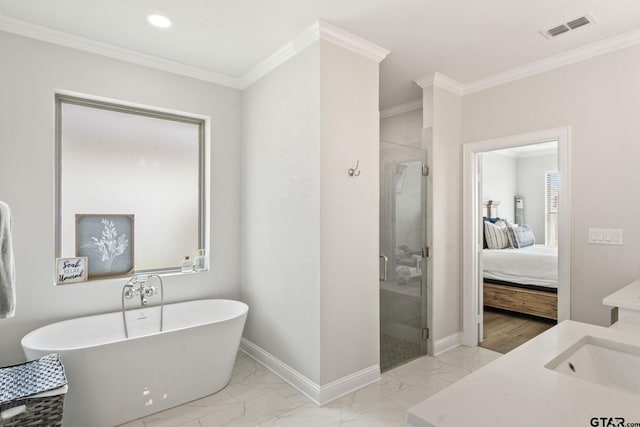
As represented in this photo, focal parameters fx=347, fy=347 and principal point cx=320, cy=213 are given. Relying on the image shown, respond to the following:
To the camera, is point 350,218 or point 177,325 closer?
point 350,218

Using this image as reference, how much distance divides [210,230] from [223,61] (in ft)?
4.90

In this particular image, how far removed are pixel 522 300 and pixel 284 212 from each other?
3534 mm

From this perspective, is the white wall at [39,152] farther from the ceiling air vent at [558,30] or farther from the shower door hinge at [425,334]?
the ceiling air vent at [558,30]

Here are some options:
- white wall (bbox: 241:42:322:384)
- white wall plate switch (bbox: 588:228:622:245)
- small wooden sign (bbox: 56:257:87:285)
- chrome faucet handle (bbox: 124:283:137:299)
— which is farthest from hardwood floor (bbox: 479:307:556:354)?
small wooden sign (bbox: 56:257:87:285)

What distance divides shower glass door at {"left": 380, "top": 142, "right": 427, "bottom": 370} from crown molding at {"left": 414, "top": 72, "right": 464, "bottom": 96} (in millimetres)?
630

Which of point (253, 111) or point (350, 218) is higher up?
point (253, 111)

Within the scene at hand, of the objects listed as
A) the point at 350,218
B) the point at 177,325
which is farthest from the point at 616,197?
the point at 177,325

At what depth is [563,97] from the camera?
2.78m

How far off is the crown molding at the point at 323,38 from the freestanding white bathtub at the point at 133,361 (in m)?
2.04

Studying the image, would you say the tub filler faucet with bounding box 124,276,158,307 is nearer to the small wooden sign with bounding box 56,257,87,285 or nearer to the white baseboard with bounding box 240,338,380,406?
the small wooden sign with bounding box 56,257,87,285

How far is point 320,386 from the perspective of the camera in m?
2.38

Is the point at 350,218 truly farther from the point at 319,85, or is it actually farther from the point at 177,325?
the point at 177,325

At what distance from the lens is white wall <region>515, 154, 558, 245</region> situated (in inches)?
273

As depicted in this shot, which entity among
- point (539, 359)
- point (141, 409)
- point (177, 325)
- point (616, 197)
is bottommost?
point (141, 409)
